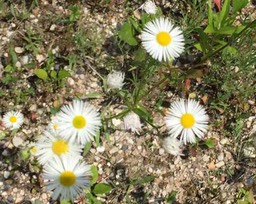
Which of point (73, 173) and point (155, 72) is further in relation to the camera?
point (155, 72)

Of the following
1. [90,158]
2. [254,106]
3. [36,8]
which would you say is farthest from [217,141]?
[36,8]

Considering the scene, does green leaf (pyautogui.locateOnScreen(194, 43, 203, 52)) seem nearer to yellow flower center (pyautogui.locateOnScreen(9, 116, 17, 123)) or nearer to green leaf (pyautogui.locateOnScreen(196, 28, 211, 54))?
green leaf (pyautogui.locateOnScreen(196, 28, 211, 54))

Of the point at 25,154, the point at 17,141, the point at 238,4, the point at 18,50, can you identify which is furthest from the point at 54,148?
the point at 238,4

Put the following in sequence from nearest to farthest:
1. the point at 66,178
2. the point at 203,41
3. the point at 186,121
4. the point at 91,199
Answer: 1. the point at 66,178
2. the point at 186,121
3. the point at 91,199
4. the point at 203,41

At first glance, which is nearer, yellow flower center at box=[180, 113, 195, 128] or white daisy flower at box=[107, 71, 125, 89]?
yellow flower center at box=[180, 113, 195, 128]

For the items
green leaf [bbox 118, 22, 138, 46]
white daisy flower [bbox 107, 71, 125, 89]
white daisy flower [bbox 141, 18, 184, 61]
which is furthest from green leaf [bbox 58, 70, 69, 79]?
white daisy flower [bbox 141, 18, 184, 61]

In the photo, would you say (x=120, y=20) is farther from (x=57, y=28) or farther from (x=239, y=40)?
(x=239, y=40)

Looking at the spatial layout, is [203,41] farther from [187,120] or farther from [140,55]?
[187,120]
